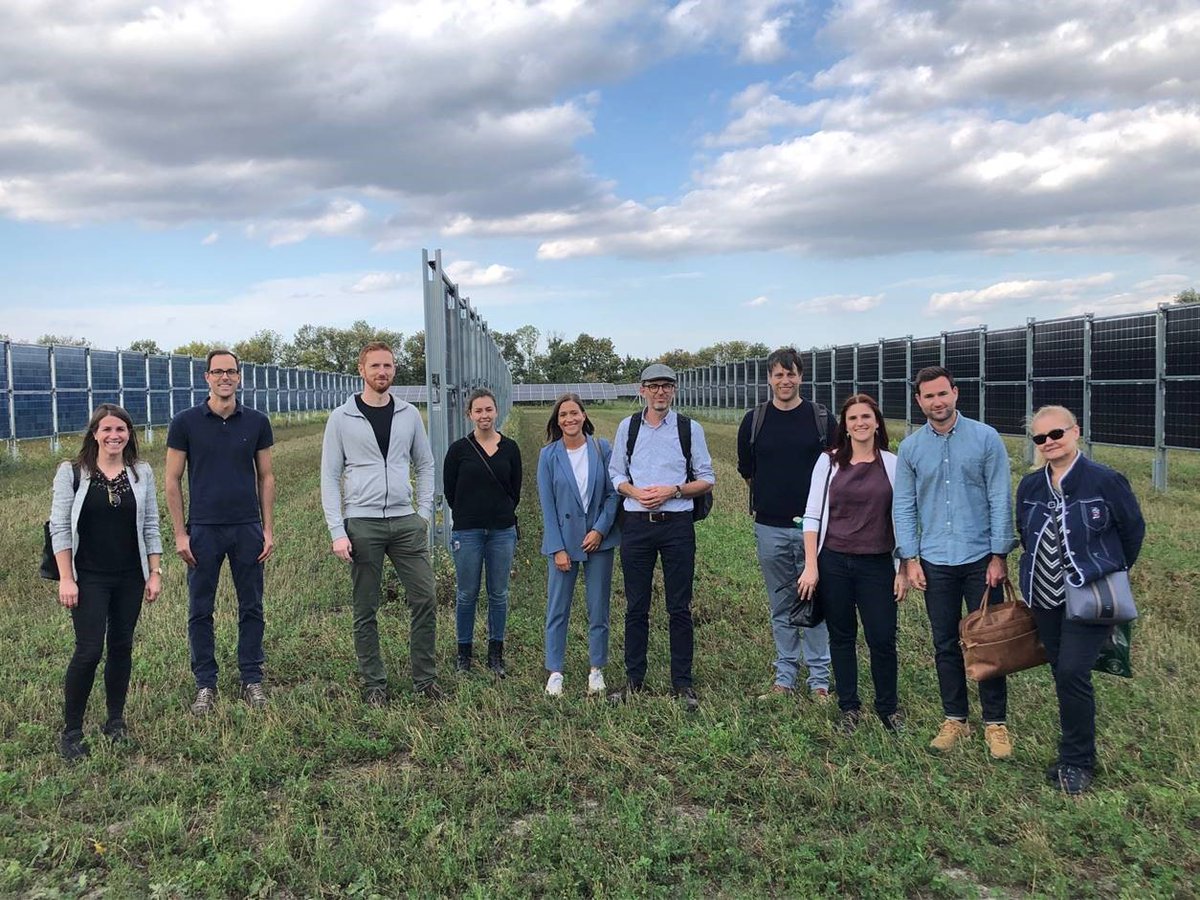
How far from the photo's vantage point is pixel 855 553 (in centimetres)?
473

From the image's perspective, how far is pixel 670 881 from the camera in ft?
11.1

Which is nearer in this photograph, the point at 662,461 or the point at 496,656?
the point at 662,461

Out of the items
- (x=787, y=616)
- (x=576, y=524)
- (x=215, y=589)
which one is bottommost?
(x=787, y=616)

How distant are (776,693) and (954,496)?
5.26ft

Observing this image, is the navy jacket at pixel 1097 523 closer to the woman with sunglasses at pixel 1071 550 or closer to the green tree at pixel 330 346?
the woman with sunglasses at pixel 1071 550

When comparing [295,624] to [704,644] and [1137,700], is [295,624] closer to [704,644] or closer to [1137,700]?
[704,644]

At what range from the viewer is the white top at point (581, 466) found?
18.2 feet

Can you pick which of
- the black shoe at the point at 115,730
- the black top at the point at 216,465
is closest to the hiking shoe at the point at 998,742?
the black top at the point at 216,465

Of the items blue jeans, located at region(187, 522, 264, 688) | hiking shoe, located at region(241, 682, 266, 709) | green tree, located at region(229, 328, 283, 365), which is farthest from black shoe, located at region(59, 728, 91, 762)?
green tree, located at region(229, 328, 283, 365)

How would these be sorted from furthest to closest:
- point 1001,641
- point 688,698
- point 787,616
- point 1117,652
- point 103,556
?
point 787,616, point 688,698, point 103,556, point 1001,641, point 1117,652

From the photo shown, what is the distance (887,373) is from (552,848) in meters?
Result: 22.6

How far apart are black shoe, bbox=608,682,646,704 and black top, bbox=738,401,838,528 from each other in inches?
49.1

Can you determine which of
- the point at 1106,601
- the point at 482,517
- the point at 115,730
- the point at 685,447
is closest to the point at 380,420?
the point at 482,517

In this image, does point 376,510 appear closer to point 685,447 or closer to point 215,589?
point 215,589
